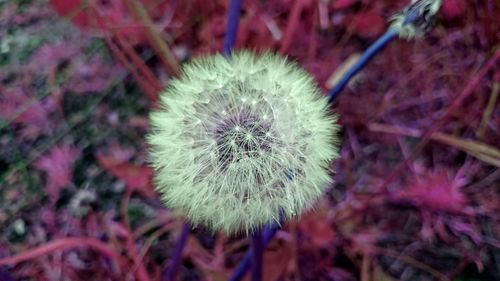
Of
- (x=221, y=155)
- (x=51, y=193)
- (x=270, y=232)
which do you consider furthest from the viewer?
(x=51, y=193)

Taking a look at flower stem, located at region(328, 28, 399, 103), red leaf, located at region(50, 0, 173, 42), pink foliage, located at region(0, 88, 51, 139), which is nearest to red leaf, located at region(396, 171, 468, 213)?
flower stem, located at region(328, 28, 399, 103)

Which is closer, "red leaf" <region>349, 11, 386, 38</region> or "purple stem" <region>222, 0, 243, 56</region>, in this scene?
"purple stem" <region>222, 0, 243, 56</region>

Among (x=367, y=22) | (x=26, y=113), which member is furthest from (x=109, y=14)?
(x=367, y=22)

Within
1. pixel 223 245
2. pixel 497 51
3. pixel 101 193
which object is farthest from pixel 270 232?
pixel 497 51

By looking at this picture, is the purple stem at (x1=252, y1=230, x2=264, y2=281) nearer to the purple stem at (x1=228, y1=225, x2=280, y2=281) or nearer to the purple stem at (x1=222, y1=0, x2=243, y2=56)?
the purple stem at (x1=228, y1=225, x2=280, y2=281)

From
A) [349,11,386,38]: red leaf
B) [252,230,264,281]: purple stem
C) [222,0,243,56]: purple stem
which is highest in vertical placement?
[349,11,386,38]: red leaf

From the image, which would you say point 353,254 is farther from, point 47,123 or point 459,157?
point 47,123
